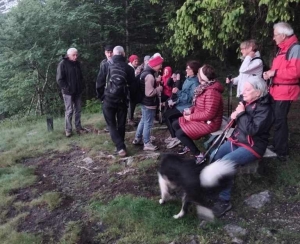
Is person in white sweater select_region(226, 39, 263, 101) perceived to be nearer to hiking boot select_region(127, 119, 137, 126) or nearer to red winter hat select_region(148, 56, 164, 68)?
red winter hat select_region(148, 56, 164, 68)

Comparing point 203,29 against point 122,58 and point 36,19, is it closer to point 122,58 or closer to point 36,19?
point 122,58

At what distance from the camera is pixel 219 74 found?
1294 centimetres

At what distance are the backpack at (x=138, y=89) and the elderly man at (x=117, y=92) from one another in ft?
0.32

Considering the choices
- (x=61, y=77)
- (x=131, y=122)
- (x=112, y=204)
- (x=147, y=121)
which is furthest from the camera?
(x=131, y=122)

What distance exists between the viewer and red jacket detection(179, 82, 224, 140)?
504 centimetres

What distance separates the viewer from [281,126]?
16.8ft

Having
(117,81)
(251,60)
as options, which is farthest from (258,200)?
(117,81)

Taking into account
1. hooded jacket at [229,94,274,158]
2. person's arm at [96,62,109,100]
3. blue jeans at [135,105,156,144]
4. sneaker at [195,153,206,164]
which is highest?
person's arm at [96,62,109,100]

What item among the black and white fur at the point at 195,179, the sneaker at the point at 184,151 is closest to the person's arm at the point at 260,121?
the black and white fur at the point at 195,179

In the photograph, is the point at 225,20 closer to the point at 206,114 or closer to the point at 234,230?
the point at 206,114

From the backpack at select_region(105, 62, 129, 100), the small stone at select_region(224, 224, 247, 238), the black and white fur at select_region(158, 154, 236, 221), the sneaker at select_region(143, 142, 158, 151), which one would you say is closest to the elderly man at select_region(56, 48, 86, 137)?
the backpack at select_region(105, 62, 129, 100)

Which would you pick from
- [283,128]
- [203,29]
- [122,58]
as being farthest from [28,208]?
[203,29]

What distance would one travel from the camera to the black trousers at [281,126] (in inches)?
198

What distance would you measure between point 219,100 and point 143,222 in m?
2.17
